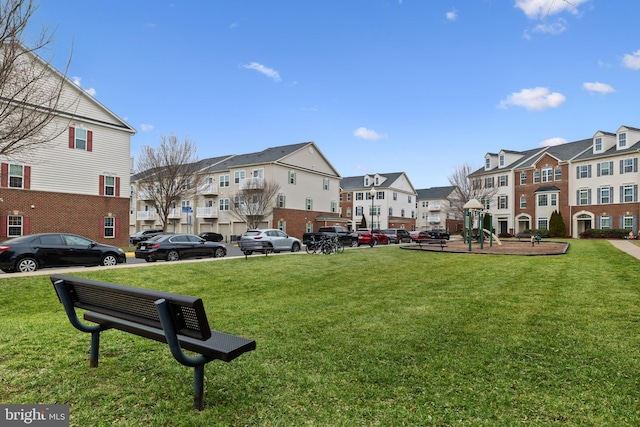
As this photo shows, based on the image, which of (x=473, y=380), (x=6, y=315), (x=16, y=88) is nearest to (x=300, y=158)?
(x=16, y=88)

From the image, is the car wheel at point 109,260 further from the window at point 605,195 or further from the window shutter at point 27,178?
the window at point 605,195

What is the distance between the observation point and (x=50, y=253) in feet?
44.9

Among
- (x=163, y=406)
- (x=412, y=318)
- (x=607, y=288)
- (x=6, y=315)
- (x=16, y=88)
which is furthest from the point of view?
(x=16, y=88)

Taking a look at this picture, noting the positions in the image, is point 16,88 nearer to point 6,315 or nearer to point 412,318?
point 6,315

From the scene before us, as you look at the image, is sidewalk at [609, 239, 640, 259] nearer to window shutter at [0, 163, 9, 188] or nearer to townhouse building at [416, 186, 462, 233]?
window shutter at [0, 163, 9, 188]

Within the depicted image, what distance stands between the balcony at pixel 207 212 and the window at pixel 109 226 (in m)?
18.9

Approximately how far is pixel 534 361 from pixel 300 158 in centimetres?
4365

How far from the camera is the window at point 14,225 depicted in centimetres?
2338

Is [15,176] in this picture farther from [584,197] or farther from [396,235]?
[584,197]

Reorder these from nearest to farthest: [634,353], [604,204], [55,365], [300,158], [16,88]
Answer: [55,365] → [634,353] → [16,88] → [604,204] → [300,158]

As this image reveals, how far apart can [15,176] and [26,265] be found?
14376 mm

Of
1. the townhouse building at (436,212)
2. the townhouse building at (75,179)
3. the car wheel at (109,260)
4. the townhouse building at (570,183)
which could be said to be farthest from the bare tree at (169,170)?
the townhouse building at (436,212)

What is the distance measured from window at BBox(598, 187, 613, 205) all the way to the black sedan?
1710 inches

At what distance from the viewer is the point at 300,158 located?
1845 inches
